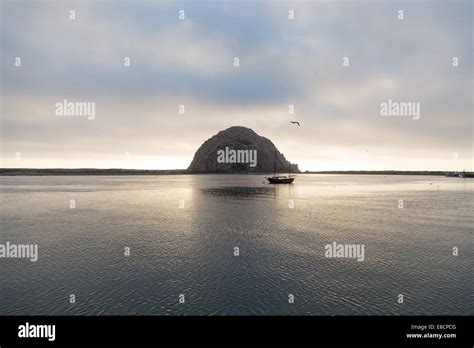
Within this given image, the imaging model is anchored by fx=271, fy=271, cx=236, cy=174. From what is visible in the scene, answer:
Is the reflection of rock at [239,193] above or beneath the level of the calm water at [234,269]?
above

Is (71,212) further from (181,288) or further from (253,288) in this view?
(253,288)

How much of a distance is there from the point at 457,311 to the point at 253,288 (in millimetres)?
13242

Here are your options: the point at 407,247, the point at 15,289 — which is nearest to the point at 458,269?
the point at 407,247

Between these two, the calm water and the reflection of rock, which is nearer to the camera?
the calm water

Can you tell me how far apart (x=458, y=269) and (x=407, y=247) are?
7.10 m

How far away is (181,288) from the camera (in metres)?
20.3

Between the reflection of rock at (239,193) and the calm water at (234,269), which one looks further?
the reflection of rock at (239,193)

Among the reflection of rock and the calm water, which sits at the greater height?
the reflection of rock

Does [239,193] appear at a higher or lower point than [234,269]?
higher

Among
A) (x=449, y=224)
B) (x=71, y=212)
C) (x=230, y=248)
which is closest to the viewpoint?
(x=230, y=248)

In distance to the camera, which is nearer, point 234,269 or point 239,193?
point 234,269
